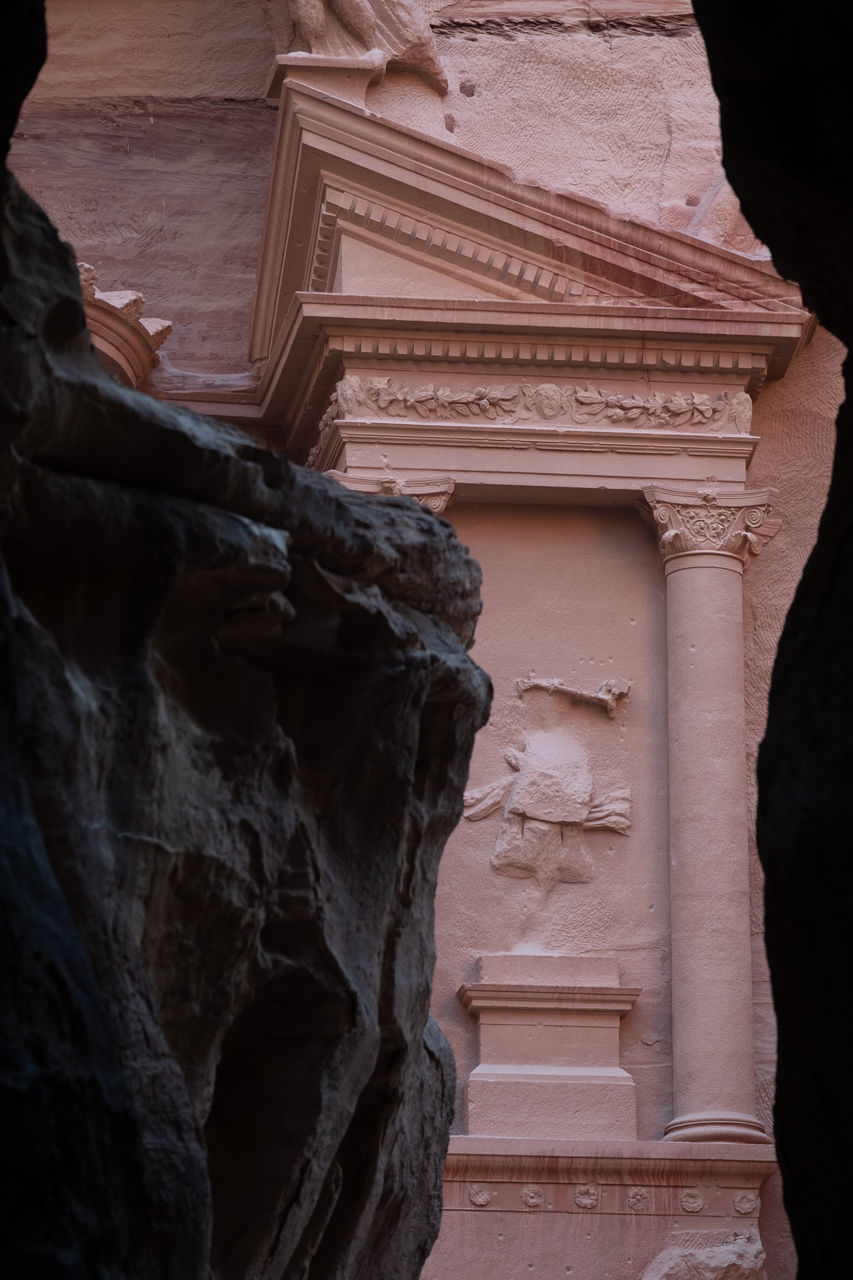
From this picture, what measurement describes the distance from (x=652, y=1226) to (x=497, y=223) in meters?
5.98

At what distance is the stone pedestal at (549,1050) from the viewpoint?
11648 mm

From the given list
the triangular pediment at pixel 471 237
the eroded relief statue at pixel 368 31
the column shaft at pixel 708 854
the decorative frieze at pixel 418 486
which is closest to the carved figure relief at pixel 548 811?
the column shaft at pixel 708 854

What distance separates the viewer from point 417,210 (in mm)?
13008

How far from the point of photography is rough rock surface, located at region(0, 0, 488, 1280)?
321cm

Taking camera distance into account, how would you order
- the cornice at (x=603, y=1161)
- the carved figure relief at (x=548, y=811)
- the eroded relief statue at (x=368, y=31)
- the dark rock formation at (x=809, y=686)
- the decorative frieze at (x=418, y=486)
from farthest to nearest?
the eroded relief statue at (x=368, y=31), the decorative frieze at (x=418, y=486), the carved figure relief at (x=548, y=811), the cornice at (x=603, y=1161), the dark rock formation at (x=809, y=686)

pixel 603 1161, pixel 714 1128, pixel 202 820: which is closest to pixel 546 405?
pixel 714 1128

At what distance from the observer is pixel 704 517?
1285 cm

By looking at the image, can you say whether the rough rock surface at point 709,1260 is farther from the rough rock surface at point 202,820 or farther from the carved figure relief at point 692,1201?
the rough rock surface at point 202,820

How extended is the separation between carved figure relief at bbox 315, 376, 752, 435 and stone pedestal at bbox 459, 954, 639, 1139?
10.9 ft

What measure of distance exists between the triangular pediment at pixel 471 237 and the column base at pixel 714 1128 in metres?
4.74

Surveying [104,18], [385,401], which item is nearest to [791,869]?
[385,401]

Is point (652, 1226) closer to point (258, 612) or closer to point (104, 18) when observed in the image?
point (258, 612)

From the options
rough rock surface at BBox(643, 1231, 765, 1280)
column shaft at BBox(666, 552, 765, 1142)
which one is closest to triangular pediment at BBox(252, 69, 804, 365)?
column shaft at BBox(666, 552, 765, 1142)

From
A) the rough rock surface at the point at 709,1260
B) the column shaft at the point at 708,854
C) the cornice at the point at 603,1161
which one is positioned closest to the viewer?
the rough rock surface at the point at 709,1260
